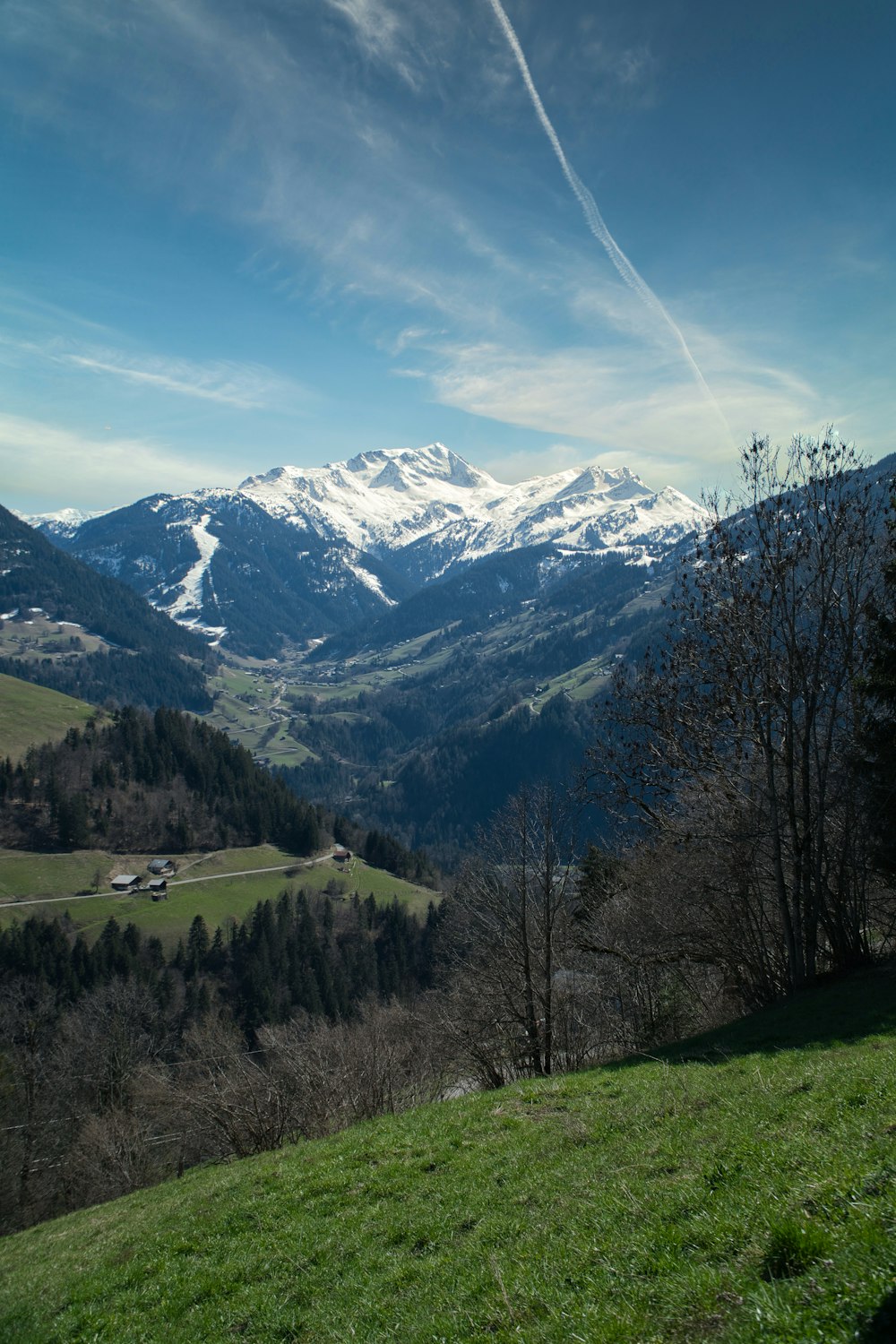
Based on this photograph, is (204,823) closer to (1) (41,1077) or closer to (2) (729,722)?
(1) (41,1077)

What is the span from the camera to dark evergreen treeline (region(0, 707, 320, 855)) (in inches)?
5719

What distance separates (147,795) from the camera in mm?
161625

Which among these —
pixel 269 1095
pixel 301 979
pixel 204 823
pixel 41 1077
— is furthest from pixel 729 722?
pixel 204 823

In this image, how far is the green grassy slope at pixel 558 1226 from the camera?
6121mm

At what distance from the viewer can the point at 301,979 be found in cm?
10794

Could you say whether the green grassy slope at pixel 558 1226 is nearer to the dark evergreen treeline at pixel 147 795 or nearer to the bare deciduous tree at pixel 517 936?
the bare deciduous tree at pixel 517 936

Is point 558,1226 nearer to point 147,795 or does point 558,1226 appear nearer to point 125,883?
point 125,883

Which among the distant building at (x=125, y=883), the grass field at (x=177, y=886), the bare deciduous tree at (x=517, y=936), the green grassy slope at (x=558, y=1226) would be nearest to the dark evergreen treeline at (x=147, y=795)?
the grass field at (x=177, y=886)

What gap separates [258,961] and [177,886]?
33813 millimetres

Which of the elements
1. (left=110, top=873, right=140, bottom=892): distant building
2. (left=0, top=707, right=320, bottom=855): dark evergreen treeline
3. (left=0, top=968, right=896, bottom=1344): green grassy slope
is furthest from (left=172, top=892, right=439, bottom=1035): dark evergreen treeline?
(left=0, top=968, right=896, bottom=1344): green grassy slope

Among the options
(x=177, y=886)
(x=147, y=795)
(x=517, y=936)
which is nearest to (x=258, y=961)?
Answer: (x=177, y=886)

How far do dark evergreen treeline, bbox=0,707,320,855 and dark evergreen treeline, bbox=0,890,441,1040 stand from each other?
3858 centimetres

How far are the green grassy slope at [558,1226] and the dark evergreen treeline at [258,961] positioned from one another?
74.3 meters

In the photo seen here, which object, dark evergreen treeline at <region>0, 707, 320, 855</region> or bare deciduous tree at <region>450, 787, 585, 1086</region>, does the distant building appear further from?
bare deciduous tree at <region>450, 787, 585, 1086</region>
